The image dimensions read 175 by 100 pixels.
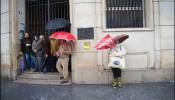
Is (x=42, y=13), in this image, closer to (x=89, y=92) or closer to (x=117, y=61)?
(x=117, y=61)

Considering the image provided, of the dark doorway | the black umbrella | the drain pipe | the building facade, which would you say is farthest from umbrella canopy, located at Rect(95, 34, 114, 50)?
the drain pipe

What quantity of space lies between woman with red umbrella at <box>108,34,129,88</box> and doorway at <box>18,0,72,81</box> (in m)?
Answer: 2.95

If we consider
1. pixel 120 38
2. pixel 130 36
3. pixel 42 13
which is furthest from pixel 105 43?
pixel 42 13

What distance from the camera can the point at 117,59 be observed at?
36.4 ft

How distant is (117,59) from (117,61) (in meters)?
0.08

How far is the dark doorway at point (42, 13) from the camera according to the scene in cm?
1360

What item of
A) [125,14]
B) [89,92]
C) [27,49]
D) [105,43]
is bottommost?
[89,92]

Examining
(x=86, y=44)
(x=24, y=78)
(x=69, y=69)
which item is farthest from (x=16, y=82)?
(x=86, y=44)

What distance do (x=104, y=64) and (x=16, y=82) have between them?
355 centimetres

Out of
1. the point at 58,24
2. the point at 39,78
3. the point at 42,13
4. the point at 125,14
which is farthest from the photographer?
the point at 42,13

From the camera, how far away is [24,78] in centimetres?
1286

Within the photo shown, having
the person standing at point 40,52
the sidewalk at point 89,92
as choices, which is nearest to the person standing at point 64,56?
the sidewalk at point 89,92

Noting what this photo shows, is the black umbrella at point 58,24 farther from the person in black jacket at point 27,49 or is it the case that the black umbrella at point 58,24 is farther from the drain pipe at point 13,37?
the drain pipe at point 13,37

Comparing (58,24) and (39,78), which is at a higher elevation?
(58,24)
